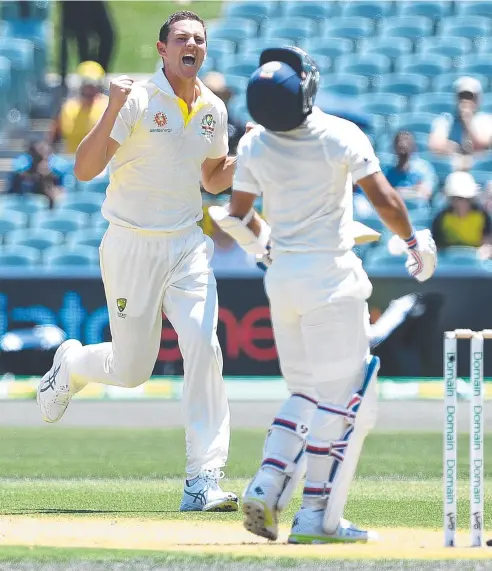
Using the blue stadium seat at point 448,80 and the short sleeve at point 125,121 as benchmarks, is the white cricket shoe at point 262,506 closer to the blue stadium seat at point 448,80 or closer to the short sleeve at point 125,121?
the short sleeve at point 125,121

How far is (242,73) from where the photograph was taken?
59.6ft

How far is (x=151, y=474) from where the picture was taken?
328 inches

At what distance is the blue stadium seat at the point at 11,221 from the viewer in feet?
52.0

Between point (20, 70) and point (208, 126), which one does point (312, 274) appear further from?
point (20, 70)

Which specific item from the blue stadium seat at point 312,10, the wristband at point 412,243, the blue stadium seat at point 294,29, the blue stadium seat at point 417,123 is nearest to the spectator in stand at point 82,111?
the blue stadium seat at point 294,29

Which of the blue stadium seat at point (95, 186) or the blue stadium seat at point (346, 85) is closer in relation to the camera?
the blue stadium seat at point (95, 186)

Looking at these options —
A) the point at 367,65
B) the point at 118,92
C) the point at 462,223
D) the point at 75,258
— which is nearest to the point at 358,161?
the point at 118,92

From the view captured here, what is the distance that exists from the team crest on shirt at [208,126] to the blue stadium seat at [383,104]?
10.4 m

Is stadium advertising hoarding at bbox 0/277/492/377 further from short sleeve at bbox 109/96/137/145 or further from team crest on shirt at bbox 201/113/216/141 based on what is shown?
short sleeve at bbox 109/96/137/145

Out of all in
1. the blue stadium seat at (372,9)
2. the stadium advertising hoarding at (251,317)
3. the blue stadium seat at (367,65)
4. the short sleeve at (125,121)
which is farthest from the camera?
the blue stadium seat at (372,9)

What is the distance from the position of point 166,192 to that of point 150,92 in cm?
47

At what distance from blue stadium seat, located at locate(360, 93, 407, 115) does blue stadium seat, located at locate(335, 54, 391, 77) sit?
2.13 ft

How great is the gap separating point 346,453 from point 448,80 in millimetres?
12979

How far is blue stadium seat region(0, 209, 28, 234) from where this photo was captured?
1586cm
